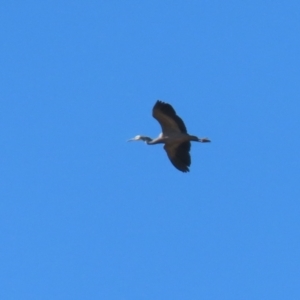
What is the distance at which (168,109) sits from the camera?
264 feet

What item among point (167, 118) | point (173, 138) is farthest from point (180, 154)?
point (167, 118)

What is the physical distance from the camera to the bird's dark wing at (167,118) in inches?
3164

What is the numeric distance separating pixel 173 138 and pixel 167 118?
1032 mm

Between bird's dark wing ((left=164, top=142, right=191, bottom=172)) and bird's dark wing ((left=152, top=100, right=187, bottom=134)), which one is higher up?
bird's dark wing ((left=152, top=100, right=187, bottom=134))

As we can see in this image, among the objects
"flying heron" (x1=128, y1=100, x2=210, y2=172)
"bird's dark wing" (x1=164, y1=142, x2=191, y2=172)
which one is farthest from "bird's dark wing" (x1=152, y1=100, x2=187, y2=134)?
"bird's dark wing" (x1=164, y1=142, x2=191, y2=172)

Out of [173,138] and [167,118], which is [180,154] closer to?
[173,138]

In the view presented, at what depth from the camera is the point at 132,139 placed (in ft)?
274

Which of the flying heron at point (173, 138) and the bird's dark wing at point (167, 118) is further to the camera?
the flying heron at point (173, 138)

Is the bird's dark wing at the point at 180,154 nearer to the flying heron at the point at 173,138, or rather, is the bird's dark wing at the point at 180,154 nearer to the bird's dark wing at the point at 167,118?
the flying heron at the point at 173,138

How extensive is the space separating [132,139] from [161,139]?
6.46 feet

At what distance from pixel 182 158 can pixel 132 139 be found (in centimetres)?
247

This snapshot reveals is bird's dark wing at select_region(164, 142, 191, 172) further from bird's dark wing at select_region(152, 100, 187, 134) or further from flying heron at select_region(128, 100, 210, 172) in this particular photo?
bird's dark wing at select_region(152, 100, 187, 134)

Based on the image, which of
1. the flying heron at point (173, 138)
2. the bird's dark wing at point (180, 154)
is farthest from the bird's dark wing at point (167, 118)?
the bird's dark wing at point (180, 154)

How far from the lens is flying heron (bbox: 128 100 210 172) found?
80500mm
